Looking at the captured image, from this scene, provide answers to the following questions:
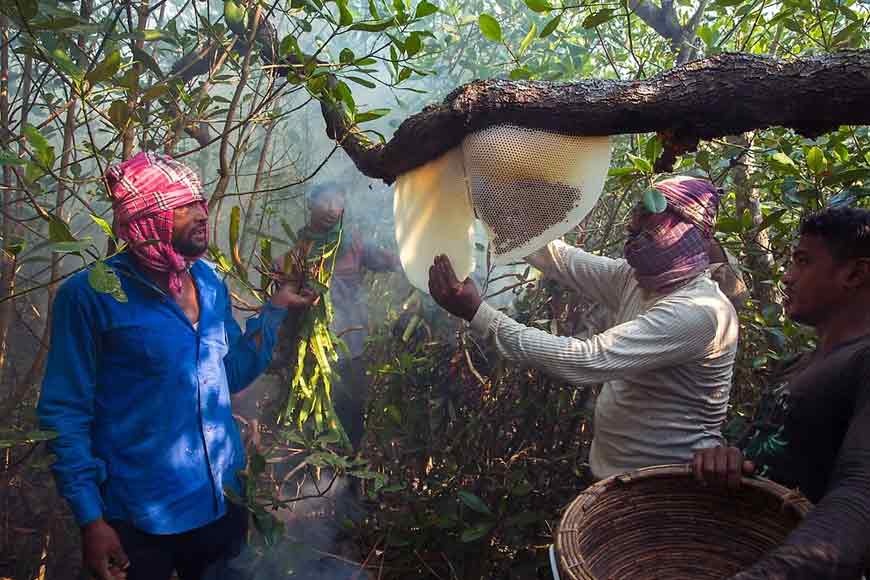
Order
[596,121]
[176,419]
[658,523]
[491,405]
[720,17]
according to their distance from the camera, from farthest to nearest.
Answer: [720,17] → [491,405] → [176,419] → [658,523] → [596,121]

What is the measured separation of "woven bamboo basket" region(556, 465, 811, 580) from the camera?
1880 millimetres

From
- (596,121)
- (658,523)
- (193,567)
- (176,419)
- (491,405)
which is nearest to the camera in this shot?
(596,121)

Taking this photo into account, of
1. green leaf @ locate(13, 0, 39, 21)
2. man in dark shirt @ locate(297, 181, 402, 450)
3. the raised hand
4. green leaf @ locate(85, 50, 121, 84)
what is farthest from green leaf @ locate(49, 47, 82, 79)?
man in dark shirt @ locate(297, 181, 402, 450)

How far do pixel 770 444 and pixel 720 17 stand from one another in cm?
369

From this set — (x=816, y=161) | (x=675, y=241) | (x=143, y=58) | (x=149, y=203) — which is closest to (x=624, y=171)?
(x=675, y=241)

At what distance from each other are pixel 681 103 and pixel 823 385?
841mm

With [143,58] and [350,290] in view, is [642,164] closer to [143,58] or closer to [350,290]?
[143,58]

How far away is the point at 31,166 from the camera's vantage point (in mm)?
2076

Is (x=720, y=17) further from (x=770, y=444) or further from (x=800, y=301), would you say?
(x=770, y=444)

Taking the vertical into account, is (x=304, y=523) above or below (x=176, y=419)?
below

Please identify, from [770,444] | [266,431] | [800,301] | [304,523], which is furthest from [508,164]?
[304,523]

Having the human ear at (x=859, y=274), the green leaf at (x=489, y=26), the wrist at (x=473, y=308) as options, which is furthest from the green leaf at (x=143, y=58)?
the human ear at (x=859, y=274)

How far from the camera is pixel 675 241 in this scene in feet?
7.98

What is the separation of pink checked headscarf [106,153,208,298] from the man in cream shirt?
2.96 feet
